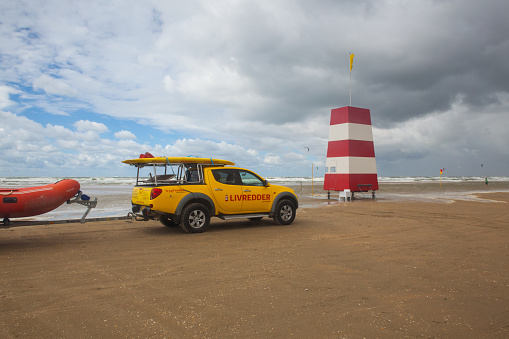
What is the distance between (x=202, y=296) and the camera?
4277 mm

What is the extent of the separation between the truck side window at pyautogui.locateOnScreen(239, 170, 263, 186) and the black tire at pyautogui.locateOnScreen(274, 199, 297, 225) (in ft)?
2.83

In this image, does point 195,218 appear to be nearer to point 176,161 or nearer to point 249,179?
point 176,161

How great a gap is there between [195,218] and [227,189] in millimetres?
1140

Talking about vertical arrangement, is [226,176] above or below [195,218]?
above

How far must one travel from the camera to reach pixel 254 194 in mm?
9727

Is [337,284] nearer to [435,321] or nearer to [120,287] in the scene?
[435,321]

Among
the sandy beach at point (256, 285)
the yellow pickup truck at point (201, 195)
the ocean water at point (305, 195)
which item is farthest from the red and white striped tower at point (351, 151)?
the sandy beach at point (256, 285)

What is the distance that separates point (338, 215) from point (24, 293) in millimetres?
9644

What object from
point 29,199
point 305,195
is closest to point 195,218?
point 29,199

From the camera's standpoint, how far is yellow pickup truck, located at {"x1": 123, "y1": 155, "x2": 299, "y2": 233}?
27.8ft

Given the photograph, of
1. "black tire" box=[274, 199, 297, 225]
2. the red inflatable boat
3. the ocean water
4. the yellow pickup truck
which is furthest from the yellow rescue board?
the ocean water

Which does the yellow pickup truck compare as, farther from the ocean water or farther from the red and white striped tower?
the red and white striped tower

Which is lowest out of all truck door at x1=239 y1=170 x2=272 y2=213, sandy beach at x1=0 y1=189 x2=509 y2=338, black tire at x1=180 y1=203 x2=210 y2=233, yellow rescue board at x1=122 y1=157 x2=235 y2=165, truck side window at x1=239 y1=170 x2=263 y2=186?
sandy beach at x1=0 y1=189 x2=509 y2=338

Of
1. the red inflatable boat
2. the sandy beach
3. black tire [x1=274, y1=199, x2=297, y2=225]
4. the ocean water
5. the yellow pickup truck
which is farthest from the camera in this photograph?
the ocean water
